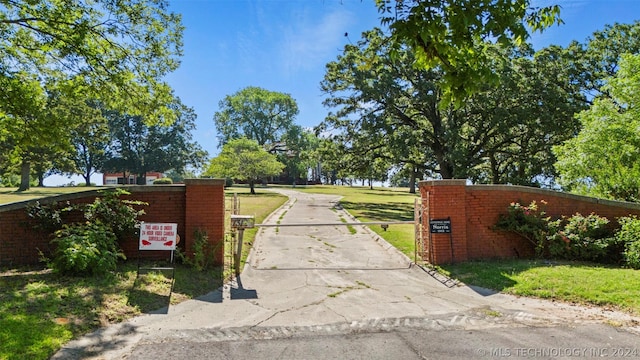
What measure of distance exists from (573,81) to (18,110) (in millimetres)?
30490

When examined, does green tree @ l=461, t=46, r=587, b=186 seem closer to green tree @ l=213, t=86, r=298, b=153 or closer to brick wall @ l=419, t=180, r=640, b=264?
brick wall @ l=419, t=180, r=640, b=264

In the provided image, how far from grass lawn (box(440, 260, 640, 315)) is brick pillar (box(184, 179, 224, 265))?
4825 millimetres

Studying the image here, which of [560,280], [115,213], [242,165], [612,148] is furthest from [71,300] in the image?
[242,165]

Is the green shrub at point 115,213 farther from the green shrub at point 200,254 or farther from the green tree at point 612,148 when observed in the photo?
the green tree at point 612,148

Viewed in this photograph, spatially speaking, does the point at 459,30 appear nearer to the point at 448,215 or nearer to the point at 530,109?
the point at 448,215

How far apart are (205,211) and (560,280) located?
6796 mm

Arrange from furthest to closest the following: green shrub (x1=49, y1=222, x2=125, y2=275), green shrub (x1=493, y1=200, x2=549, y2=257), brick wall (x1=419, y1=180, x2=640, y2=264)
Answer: green shrub (x1=493, y1=200, x2=549, y2=257) < brick wall (x1=419, y1=180, x2=640, y2=264) < green shrub (x1=49, y1=222, x2=125, y2=275)

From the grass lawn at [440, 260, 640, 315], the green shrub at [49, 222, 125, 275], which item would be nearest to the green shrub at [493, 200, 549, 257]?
the grass lawn at [440, 260, 640, 315]

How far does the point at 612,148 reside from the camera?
1445 cm

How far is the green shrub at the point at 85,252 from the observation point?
654 cm

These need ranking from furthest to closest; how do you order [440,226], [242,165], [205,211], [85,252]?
[242,165] → [440,226] → [205,211] → [85,252]

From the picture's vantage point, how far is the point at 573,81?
27.2m

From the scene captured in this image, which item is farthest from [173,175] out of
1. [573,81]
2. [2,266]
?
[2,266]

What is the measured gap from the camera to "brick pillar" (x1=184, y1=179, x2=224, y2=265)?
8062 mm
